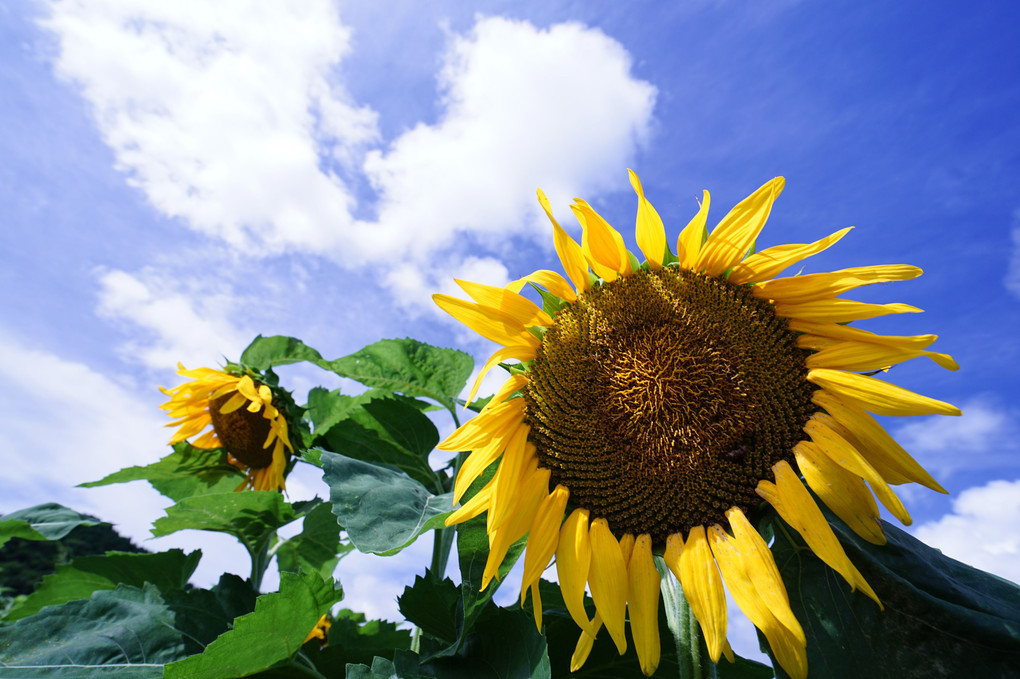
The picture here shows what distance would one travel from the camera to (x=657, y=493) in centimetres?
158

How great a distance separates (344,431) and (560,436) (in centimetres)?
148

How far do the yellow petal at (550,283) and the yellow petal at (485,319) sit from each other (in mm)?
85

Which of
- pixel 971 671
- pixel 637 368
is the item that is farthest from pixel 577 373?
pixel 971 671

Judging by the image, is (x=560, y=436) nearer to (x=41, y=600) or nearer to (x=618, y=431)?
(x=618, y=431)

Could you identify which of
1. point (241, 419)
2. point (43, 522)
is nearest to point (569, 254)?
point (241, 419)

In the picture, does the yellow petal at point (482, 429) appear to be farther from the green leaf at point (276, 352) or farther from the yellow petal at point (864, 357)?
the green leaf at point (276, 352)

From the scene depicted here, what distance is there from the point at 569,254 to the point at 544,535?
0.73 m

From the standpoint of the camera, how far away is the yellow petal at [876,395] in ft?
4.60

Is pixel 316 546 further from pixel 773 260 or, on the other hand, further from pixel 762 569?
pixel 773 260

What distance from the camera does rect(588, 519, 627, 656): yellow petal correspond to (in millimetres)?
1541

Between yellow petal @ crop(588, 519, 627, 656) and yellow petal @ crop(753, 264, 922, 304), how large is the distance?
28.9 inches

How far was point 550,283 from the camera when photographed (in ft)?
5.55

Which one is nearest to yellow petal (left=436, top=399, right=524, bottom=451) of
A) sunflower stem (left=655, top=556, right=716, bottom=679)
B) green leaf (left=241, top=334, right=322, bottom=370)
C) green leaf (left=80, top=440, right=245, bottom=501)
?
sunflower stem (left=655, top=556, right=716, bottom=679)

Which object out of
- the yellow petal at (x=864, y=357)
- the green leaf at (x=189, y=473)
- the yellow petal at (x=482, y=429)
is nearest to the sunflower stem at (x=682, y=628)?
the yellow petal at (x=482, y=429)
